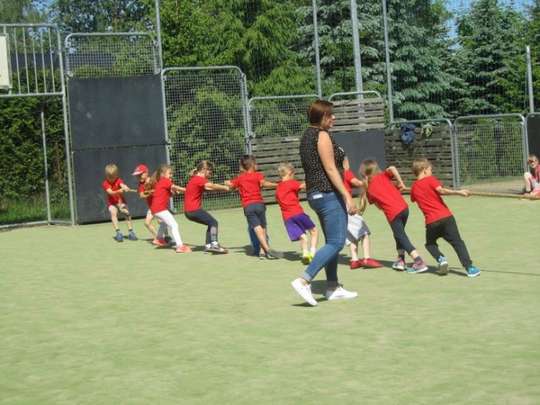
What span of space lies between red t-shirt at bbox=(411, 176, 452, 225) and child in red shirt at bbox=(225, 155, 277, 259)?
2.71m

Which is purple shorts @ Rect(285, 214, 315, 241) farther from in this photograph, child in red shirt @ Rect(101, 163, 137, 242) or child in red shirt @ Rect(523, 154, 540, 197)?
child in red shirt @ Rect(523, 154, 540, 197)

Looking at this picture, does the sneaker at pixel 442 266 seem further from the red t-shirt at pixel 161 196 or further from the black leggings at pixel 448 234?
the red t-shirt at pixel 161 196

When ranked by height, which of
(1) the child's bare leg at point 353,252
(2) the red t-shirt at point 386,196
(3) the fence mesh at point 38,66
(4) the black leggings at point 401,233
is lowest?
(1) the child's bare leg at point 353,252

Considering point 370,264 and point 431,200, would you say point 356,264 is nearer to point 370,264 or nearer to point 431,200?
point 370,264

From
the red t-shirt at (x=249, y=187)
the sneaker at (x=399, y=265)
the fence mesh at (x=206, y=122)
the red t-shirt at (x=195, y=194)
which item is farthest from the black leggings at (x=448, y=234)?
the fence mesh at (x=206, y=122)

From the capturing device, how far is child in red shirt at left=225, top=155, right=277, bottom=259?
1261 cm

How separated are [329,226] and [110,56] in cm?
1189

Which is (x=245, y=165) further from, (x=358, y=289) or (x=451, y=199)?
(x=451, y=199)

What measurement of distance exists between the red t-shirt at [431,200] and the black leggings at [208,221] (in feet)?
12.4

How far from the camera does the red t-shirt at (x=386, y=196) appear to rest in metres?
10.9

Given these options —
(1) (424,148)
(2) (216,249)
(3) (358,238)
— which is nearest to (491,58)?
(1) (424,148)

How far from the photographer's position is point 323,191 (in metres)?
8.55

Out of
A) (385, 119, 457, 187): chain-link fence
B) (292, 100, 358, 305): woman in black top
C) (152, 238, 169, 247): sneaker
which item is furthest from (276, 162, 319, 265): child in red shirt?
(385, 119, 457, 187): chain-link fence

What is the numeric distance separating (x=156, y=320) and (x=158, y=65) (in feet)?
41.2
